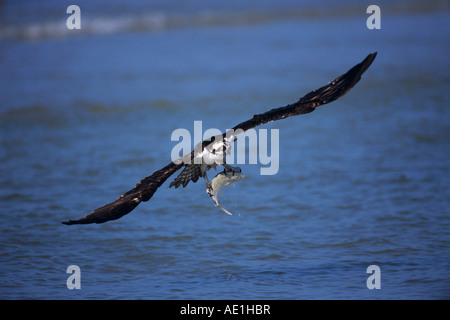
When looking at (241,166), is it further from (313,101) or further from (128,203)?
(128,203)

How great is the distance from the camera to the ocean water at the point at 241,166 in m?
9.30

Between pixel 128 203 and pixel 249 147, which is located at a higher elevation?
pixel 249 147

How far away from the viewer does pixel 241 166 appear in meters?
13.9

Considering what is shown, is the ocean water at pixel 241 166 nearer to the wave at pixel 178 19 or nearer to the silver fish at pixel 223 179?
the wave at pixel 178 19

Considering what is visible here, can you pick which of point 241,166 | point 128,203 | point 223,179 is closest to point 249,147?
point 241,166

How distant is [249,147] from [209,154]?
6874 mm

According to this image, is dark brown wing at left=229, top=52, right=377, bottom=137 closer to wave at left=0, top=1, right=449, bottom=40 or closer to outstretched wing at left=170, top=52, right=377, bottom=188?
outstretched wing at left=170, top=52, right=377, bottom=188

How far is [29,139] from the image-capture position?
16.6 meters

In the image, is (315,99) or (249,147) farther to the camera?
(249,147)

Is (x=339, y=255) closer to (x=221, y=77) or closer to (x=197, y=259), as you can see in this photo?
(x=197, y=259)

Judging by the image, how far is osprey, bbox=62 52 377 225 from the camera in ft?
24.3

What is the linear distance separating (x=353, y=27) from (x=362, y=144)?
1220 cm

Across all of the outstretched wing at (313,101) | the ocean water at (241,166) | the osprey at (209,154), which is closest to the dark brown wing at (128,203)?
the osprey at (209,154)

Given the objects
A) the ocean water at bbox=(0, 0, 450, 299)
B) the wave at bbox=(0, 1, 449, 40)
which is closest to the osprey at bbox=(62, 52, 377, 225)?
the ocean water at bbox=(0, 0, 450, 299)
